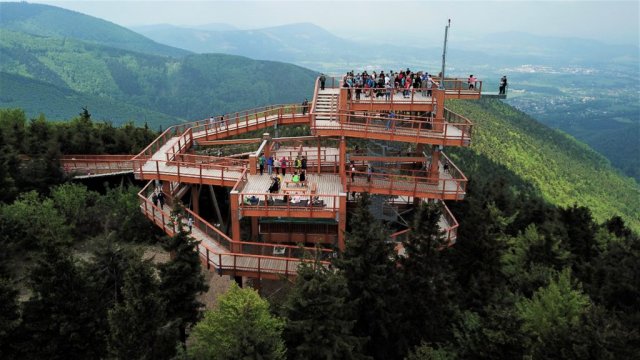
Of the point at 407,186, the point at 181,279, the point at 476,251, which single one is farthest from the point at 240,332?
the point at 476,251

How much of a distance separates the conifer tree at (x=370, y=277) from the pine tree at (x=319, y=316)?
6.89 ft

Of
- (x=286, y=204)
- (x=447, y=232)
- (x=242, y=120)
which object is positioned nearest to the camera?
(x=286, y=204)

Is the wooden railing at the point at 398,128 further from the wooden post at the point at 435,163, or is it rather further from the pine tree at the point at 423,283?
the pine tree at the point at 423,283

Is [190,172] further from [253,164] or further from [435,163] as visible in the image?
[435,163]

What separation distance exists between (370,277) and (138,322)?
30.6 feet

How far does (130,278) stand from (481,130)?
464 ft

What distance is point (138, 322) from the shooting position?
53.5 ft

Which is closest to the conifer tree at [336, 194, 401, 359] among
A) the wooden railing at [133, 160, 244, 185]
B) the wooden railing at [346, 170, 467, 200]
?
the wooden railing at [346, 170, 467, 200]

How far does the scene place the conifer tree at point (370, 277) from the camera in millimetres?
19609

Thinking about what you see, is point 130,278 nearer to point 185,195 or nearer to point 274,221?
point 274,221

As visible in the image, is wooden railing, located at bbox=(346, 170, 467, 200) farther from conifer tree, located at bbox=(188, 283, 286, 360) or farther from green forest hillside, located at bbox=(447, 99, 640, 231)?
green forest hillside, located at bbox=(447, 99, 640, 231)

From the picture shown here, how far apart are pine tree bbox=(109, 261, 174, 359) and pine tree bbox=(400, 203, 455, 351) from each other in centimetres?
1062

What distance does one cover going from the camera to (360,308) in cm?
2014

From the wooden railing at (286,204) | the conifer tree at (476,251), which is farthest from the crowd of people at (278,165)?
the conifer tree at (476,251)
